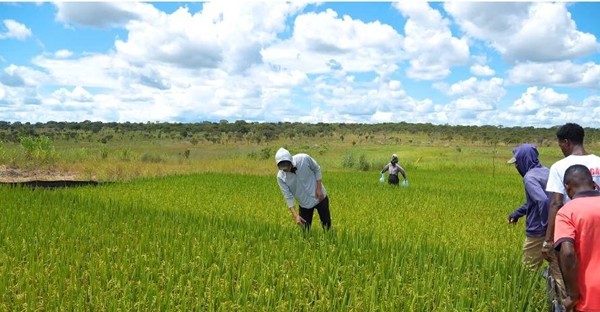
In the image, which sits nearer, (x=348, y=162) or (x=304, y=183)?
(x=304, y=183)

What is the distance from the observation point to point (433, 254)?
19.9ft

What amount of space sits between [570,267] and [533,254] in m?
2.44

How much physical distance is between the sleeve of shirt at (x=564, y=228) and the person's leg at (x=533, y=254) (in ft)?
7.44

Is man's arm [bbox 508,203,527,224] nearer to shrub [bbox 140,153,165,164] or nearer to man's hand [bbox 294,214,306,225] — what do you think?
man's hand [bbox 294,214,306,225]

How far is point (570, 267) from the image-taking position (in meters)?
3.29

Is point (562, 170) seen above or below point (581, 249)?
above

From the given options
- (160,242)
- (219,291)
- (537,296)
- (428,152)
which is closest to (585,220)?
(537,296)

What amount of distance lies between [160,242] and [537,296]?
440cm

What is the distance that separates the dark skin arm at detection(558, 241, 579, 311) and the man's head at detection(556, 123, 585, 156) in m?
1.59

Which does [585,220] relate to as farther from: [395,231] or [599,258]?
[395,231]

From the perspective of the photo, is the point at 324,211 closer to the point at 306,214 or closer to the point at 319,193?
the point at 306,214

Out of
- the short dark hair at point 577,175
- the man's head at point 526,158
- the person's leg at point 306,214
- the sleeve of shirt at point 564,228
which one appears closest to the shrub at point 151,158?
the person's leg at point 306,214

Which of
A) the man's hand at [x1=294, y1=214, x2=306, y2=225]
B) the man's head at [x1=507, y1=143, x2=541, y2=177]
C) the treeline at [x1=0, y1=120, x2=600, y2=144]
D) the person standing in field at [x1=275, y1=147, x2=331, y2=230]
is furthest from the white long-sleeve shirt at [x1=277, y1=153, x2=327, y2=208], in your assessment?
the treeline at [x1=0, y1=120, x2=600, y2=144]

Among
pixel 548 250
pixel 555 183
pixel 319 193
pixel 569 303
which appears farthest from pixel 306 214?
pixel 569 303
